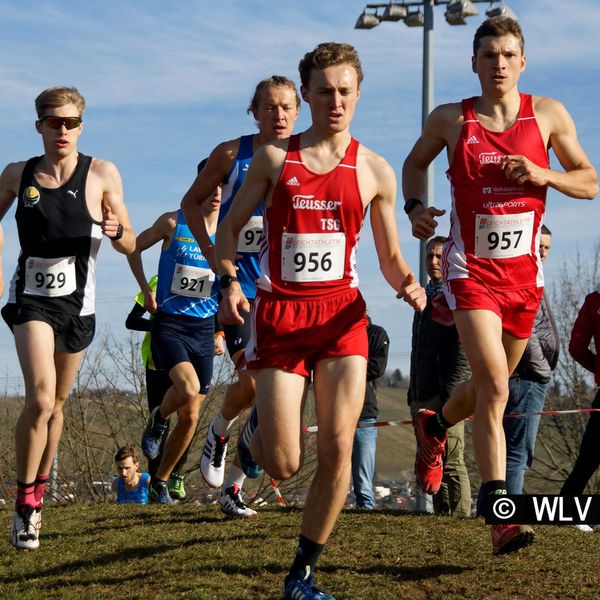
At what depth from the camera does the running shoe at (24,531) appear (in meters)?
7.01

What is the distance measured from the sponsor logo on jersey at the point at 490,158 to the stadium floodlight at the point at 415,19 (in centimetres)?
983

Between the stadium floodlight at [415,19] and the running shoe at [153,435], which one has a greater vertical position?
the stadium floodlight at [415,19]

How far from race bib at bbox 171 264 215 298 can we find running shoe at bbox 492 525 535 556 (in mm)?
4120

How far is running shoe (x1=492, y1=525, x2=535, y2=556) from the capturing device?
5.80 meters

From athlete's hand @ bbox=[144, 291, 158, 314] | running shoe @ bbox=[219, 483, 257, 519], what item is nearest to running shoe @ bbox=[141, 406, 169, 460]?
athlete's hand @ bbox=[144, 291, 158, 314]

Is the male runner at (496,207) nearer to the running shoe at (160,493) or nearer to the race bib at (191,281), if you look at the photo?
the race bib at (191,281)

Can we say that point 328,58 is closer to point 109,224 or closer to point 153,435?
point 109,224

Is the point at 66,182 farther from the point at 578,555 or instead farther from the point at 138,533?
the point at 578,555

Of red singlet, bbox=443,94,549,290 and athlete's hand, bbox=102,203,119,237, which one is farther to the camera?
athlete's hand, bbox=102,203,119,237

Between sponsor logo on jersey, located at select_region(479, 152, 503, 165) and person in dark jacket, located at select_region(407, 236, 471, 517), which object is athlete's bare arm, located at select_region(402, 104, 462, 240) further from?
person in dark jacket, located at select_region(407, 236, 471, 517)

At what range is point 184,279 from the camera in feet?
30.7

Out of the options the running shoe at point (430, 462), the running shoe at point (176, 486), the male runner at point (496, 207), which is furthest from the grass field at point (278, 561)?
the running shoe at point (176, 486)

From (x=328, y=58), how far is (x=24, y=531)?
352cm

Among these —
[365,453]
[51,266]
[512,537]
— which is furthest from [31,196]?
[365,453]
